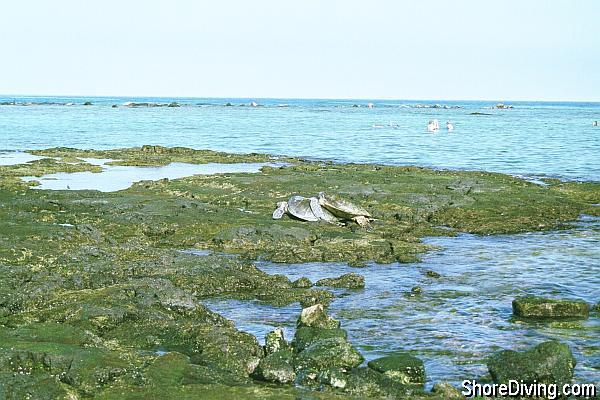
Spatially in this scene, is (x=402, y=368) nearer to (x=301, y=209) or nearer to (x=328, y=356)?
(x=328, y=356)

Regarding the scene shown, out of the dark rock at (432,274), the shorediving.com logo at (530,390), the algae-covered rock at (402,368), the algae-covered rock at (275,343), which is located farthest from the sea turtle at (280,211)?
the shorediving.com logo at (530,390)

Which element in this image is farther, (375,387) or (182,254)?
(182,254)

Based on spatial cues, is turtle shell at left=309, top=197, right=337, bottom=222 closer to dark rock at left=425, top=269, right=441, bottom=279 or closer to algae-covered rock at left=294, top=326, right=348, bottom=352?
dark rock at left=425, top=269, right=441, bottom=279

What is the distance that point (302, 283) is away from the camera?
1869 cm

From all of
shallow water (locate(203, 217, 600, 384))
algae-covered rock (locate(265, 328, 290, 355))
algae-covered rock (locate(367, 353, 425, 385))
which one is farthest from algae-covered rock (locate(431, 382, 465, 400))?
algae-covered rock (locate(265, 328, 290, 355))

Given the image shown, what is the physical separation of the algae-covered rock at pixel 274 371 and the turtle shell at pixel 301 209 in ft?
46.0

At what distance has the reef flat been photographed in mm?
11328

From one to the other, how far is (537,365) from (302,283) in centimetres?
778

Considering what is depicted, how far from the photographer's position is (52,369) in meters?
11.2

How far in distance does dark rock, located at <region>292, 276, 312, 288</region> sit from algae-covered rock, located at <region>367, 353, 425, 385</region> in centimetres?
599

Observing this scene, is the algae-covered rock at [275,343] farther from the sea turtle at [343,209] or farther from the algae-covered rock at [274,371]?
the sea turtle at [343,209]

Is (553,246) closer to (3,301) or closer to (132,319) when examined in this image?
(132,319)

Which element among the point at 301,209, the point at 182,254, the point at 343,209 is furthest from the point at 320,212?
the point at 182,254

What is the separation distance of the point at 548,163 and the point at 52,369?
49627 mm
